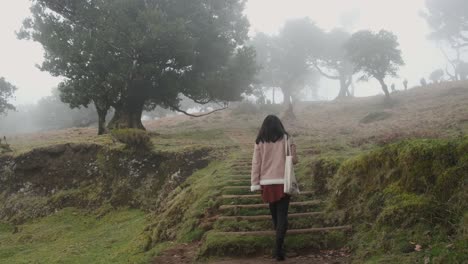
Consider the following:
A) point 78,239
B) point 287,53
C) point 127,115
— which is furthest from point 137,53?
point 287,53

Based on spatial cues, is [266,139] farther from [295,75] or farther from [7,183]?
[295,75]

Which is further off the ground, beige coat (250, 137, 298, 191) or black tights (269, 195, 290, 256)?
beige coat (250, 137, 298, 191)

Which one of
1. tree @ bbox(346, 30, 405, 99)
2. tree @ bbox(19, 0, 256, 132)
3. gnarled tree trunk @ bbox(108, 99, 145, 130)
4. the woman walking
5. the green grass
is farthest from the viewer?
tree @ bbox(346, 30, 405, 99)

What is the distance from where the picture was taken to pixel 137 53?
2181 cm

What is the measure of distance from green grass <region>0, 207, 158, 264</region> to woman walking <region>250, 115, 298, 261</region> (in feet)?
8.03

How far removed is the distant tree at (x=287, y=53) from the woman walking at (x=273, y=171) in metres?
51.0

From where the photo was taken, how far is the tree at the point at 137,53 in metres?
20.9

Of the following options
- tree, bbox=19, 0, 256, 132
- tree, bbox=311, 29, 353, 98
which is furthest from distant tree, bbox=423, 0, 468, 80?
tree, bbox=19, 0, 256, 132

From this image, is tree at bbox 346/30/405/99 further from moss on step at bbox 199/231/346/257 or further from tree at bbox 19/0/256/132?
moss on step at bbox 199/231/346/257

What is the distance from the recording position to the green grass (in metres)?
8.17

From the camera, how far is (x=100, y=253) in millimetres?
8516

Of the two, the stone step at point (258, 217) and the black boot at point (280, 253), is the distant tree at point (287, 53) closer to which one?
the stone step at point (258, 217)

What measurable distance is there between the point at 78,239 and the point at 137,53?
45.2 feet

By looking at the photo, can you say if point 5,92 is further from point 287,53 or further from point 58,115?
point 287,53
